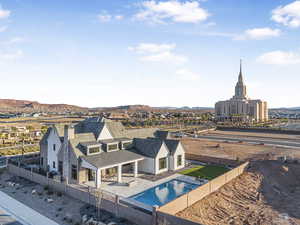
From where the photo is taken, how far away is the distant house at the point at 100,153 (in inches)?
1046

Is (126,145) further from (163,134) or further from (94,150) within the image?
(163,134)

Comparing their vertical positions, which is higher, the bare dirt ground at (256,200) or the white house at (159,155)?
the white house at (159,155)

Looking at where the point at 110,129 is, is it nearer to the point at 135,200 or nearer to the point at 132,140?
the point at 132,140

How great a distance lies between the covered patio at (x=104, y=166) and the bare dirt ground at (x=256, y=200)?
9.57 m

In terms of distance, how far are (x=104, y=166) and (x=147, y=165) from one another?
716 centimetres

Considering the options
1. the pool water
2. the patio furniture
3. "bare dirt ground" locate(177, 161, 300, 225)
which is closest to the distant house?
the patio furniture

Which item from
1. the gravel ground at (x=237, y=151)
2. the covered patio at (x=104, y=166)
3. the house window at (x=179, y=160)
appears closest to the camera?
the covered patio at (x=104, y=166)

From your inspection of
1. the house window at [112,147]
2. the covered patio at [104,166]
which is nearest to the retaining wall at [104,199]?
the covered patio at [104,166]

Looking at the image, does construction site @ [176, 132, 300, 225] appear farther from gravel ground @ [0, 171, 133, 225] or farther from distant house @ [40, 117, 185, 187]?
distant house @ [40, 117, 185, 187]

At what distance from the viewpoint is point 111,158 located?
27.5 m

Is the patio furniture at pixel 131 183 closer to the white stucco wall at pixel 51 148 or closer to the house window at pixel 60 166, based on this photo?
the house window at pixel 60 166

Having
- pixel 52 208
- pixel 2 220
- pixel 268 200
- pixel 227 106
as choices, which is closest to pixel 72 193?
pixel 52 208

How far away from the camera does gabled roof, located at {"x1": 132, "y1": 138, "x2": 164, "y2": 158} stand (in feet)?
101

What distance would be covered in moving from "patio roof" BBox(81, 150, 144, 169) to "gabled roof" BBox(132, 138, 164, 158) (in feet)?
4.42
